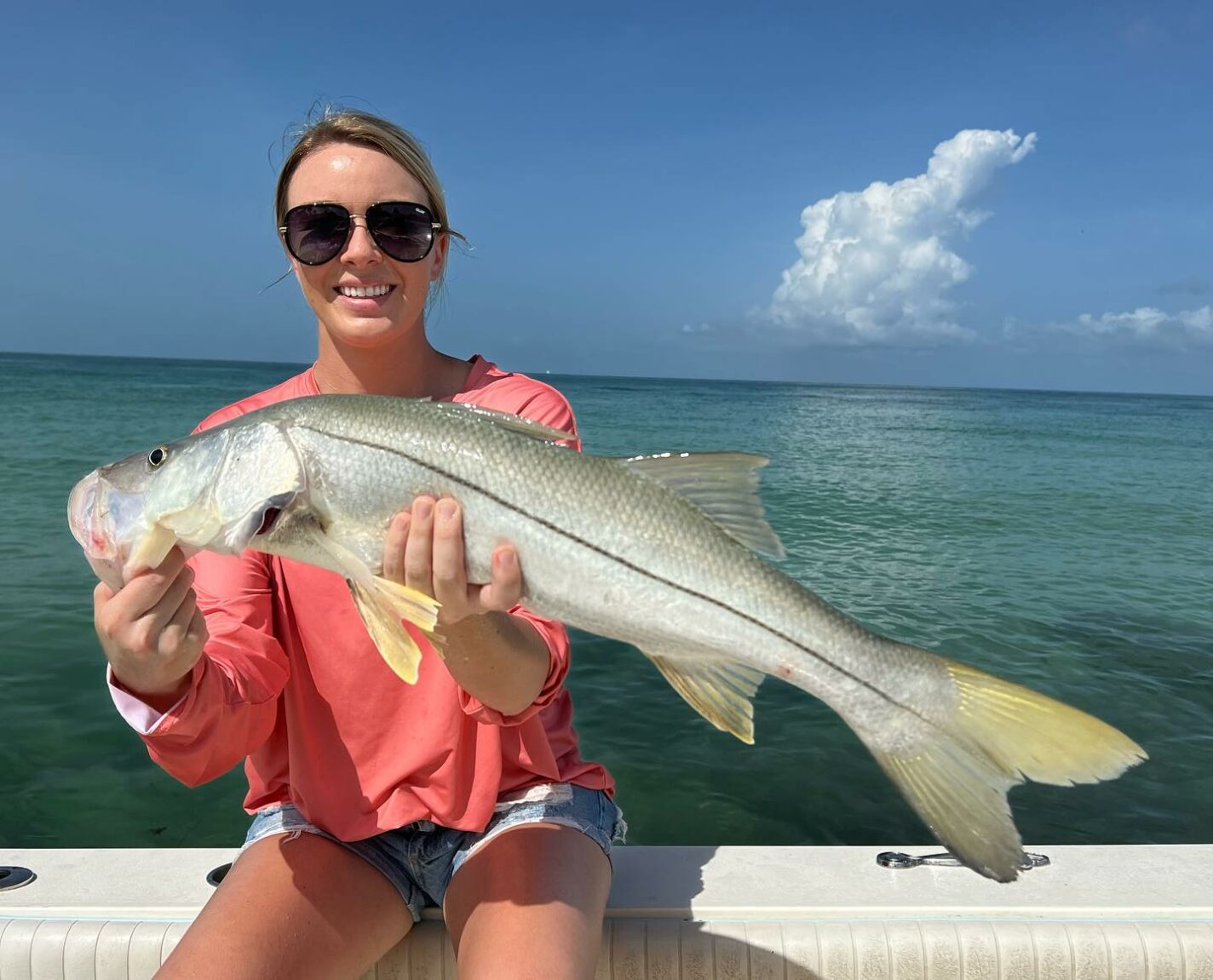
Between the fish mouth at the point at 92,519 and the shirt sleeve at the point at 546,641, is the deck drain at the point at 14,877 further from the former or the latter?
the shirt sleeve at the point at 546,641

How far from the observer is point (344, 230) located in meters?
2.92

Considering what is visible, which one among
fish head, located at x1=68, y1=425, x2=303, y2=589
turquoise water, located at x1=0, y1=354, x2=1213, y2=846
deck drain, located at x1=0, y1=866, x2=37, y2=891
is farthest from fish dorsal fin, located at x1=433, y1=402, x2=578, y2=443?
turquoise water, located at x1=0, y1=354, x2=1213, y2=846

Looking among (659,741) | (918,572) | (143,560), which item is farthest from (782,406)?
(143,560)

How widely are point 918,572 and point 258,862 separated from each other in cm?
1145

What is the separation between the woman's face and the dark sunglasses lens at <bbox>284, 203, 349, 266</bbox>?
0.03 meters

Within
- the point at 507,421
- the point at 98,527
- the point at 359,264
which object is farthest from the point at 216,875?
the point at 359,264

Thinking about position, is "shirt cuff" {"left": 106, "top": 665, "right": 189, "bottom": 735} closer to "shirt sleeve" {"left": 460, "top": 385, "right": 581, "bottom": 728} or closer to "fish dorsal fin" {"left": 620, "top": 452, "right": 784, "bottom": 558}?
"shirt sleeve" {"left": 460, "top": 385, "right": 581, "bottom": 728}

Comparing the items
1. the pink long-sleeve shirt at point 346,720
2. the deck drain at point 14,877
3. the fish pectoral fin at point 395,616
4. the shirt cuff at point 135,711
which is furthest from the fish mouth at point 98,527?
the deck drain at point 14,877

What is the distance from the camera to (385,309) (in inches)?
118

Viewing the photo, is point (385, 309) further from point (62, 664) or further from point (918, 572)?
point (918, 572)

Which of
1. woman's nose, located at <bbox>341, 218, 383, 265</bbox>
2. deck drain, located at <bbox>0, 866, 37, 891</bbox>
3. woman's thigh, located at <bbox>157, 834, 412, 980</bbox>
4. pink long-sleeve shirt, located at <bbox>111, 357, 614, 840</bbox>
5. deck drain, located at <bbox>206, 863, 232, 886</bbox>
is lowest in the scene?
deck drain, located at <bbox>0, 866, 37, 891</bbox>

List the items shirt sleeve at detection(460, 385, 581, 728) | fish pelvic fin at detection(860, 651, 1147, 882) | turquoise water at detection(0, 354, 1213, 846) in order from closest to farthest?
fish pelvic fin at detection(860, 651, 1147, 882) < shirt sleeve at detection(460, 385, 581, 728) < turquoise water at detection(0, 354, 1213, 846)

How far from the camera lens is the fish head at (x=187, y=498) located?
2.22 metres

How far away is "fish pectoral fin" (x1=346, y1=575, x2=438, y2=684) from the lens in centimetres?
222
